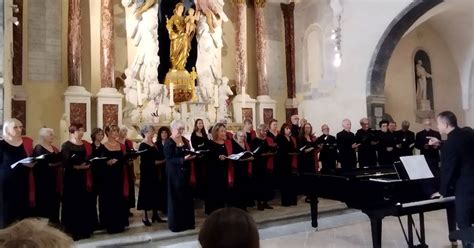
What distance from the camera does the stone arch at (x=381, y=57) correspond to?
10047 mm

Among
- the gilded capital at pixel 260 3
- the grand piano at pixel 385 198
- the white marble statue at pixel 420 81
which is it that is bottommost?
the grand piano at pixel 385 198

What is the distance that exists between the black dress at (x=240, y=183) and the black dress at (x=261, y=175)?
230 mm

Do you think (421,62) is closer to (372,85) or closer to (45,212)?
(372,85)

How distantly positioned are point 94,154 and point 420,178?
12.7 ft

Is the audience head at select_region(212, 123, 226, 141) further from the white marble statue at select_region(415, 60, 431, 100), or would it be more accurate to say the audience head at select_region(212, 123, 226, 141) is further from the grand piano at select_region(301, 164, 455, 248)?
the white marble statue at select_region(415, 60, 431, 100)

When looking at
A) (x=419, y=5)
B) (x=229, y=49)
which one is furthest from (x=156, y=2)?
(x=419, y=5)

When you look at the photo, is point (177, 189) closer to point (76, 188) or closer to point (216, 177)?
point (216, 177)

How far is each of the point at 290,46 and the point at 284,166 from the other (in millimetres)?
5988

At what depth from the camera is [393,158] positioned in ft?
29.3

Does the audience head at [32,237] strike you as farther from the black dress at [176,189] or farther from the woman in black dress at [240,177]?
the woman in black dress at [240,177]

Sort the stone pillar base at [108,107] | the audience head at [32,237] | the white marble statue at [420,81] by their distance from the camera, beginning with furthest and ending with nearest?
1. the white marble statue at [420,81]
2. the stone pillar base at [108,107]
3. the audience head at [32,237]

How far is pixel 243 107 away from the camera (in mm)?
11500

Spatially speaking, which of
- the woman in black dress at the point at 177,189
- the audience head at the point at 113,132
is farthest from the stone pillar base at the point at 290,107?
the audience head at the point at 113,132

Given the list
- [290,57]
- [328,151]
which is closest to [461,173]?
[328,151]
